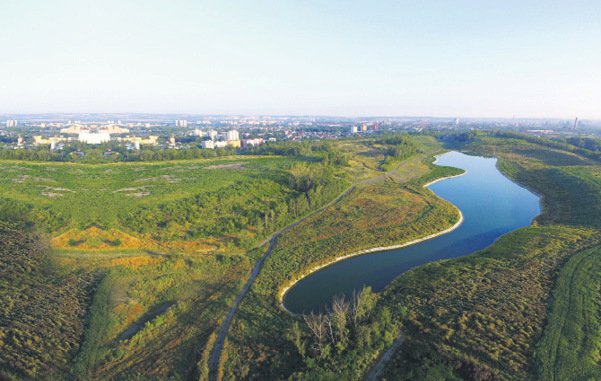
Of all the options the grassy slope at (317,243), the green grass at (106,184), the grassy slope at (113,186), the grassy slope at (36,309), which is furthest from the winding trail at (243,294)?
the green grass at (106,184)

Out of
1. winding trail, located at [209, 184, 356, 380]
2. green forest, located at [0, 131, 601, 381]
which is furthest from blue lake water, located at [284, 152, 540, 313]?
winding trail, located at [209, 184, 356, 380]

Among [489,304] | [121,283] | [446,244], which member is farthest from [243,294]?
[446,244]

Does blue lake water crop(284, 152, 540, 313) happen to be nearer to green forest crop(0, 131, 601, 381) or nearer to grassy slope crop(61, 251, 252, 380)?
green forest crop(0, 131, 601, 381)

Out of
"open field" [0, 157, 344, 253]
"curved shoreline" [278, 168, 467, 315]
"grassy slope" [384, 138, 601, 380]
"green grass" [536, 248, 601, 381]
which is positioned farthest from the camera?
"open field" [0, 157, 344, 253]

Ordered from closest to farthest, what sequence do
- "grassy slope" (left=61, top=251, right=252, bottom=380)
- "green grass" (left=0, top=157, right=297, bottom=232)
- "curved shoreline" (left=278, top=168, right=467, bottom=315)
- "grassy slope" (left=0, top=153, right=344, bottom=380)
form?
"grassy slope" (left=61, top=251, right=252, bottom=380) < "grassy slope" (left=0, top=153, right=344, bottom=380) < "curved shoreline" (left=278, top=168, right=467, bottom=315) < "green grass" (left=0, top=157, right=297, bottom=232)

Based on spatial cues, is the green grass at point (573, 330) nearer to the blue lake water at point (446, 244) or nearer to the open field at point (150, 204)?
the blue lake water at point (446, 244)

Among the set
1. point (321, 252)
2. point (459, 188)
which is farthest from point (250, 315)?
point (459, 188)
